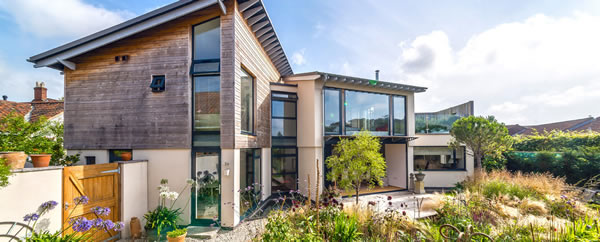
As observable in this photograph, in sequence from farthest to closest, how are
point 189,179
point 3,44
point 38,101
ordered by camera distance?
point 38,101
point 3,44
point 189,179

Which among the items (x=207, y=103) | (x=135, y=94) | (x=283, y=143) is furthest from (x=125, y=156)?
(x=283, y=143)

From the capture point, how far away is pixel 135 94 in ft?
23.1

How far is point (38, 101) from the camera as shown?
15156mm

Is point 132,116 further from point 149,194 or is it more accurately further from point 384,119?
point 384,119

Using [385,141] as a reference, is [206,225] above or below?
below

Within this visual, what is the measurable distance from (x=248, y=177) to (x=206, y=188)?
1.47 meters

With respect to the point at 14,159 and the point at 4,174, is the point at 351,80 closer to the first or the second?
the point at 14,159

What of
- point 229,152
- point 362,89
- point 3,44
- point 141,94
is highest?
point 3,44

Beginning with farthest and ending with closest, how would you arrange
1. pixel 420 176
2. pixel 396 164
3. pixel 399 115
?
1. pixel 396 164
2. pixel 399 115
3. pixel 420 176

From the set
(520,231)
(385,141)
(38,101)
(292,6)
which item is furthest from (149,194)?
(38,101)

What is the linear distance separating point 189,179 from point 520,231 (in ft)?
22.9

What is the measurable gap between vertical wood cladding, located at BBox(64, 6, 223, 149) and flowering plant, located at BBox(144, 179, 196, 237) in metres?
1.09

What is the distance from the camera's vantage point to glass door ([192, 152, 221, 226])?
6.78m

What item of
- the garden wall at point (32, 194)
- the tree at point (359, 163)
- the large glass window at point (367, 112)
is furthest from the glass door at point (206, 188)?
the large glass window at point (367, 112)
